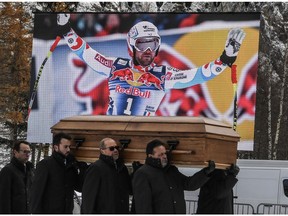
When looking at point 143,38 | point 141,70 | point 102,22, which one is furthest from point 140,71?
point 102,22

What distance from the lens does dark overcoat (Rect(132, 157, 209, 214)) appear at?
29.4ft

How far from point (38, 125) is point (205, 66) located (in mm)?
4786

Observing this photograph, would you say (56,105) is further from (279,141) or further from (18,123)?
(279,141)

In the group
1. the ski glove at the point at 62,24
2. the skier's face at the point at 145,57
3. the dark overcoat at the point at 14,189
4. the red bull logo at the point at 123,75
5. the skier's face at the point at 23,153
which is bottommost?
the dark overcoat at the point at 14,189

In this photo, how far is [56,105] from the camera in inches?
1011

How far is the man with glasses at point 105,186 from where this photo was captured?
9.46 metres

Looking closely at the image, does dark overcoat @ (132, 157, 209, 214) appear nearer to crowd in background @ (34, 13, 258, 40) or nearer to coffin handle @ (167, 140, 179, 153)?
coffin handle @ (167, 140, 179, 153)

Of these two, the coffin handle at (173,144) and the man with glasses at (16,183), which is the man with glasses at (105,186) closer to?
the coffin handle at (173,144)

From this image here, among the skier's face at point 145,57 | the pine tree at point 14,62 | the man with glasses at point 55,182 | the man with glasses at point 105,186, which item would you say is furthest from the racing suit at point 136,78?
the man with glasses at point 105,186

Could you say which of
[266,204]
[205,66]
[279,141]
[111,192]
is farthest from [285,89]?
[111,192]

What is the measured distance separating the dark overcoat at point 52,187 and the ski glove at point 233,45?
1464 cm

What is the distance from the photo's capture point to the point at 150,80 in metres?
25.1

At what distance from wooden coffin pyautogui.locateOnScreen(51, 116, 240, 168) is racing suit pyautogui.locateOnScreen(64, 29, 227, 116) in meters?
14.1

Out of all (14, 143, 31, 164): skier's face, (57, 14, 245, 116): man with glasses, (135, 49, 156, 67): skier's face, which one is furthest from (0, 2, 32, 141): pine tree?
(14, 143, 31, 164): skier's face
